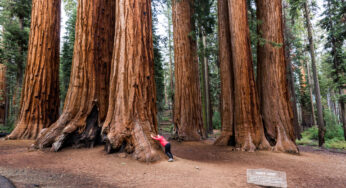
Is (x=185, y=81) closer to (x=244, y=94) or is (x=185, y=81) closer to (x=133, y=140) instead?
(x=244, y=94)

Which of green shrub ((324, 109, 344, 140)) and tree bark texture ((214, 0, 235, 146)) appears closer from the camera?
tree bark texture ((214, 0, 235, 146))

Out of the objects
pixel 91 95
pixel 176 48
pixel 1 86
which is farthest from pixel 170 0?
pixel 1 86

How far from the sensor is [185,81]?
33.5ft

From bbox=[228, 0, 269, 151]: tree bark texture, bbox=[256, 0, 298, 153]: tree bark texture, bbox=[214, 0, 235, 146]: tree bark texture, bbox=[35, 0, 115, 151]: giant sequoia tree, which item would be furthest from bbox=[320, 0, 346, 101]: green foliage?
bbox=[35, 0, 115, 151]: giant sequoia tree

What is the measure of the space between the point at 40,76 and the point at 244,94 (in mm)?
8060

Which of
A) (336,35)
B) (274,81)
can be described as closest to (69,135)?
(274,81)

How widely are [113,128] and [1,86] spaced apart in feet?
54.1

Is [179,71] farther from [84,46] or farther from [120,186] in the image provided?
[120,186]

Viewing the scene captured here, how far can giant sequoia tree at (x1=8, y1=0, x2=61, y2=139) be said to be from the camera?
7.52 metres

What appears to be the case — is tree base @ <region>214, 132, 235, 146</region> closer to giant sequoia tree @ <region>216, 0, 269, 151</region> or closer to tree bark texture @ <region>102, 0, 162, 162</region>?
giant sequoia tree @ <region>216, 0, 269, 151</region>

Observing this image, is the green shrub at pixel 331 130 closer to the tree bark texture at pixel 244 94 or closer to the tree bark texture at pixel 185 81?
the tree bark texture at pixel 185 81

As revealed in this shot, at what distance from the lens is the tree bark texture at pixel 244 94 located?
7422 millimetres

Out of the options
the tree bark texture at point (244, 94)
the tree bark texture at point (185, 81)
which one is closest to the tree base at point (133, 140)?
the tree bark texture at point (244, 94)

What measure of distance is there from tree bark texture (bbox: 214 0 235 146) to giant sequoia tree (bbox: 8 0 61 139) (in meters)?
7.20
